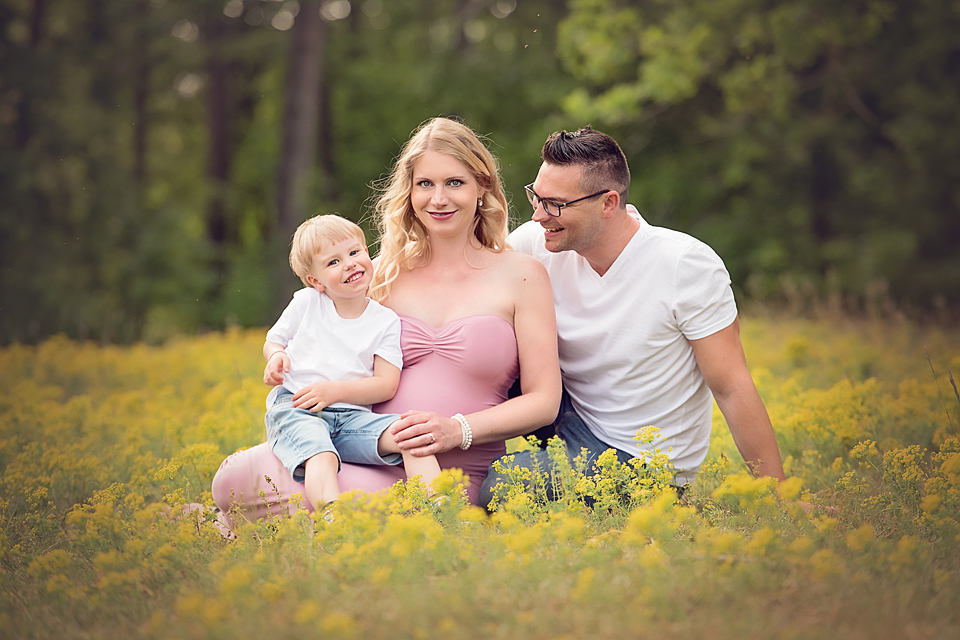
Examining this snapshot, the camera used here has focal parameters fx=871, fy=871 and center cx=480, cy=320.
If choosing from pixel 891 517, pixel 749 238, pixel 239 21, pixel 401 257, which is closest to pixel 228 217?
pixel 239 21

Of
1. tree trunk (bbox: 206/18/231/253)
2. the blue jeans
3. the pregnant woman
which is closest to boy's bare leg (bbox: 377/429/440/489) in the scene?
the pregnant woman

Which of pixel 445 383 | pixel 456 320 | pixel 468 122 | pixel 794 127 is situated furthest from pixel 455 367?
pixel 468 122

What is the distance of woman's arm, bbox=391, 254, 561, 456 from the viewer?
12.1ft

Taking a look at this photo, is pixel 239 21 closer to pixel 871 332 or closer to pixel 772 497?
pixel 871 332

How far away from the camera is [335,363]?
3.85 m

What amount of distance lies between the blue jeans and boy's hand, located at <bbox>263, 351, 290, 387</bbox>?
103 cm

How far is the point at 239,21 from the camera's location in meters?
19.4

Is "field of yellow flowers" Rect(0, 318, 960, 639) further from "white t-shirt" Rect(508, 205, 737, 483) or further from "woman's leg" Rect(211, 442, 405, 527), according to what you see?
"white t-shirt" Rect(508, 205, 737, 483)

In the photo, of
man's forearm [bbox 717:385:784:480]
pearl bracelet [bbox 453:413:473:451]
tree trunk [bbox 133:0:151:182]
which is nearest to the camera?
pearl bracelet [bbox 453:413:473:451]

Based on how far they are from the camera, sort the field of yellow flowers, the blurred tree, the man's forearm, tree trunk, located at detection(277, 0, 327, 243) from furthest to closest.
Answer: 1. tree trunk, located at detection(277, 0, 327, 243)
2. the blurred tree
3. the man's forearm
4. the field of yellow flowers

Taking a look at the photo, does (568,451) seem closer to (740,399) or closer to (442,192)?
(740,399)

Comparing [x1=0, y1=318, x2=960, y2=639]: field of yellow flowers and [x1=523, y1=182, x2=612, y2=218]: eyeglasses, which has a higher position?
[x1=523, y1=182, x2=612, y2=218]: eyeglasses

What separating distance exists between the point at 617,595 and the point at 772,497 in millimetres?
968

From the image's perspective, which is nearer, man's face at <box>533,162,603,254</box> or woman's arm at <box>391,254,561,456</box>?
woman's arm at <box>391,254,561,456</box>
